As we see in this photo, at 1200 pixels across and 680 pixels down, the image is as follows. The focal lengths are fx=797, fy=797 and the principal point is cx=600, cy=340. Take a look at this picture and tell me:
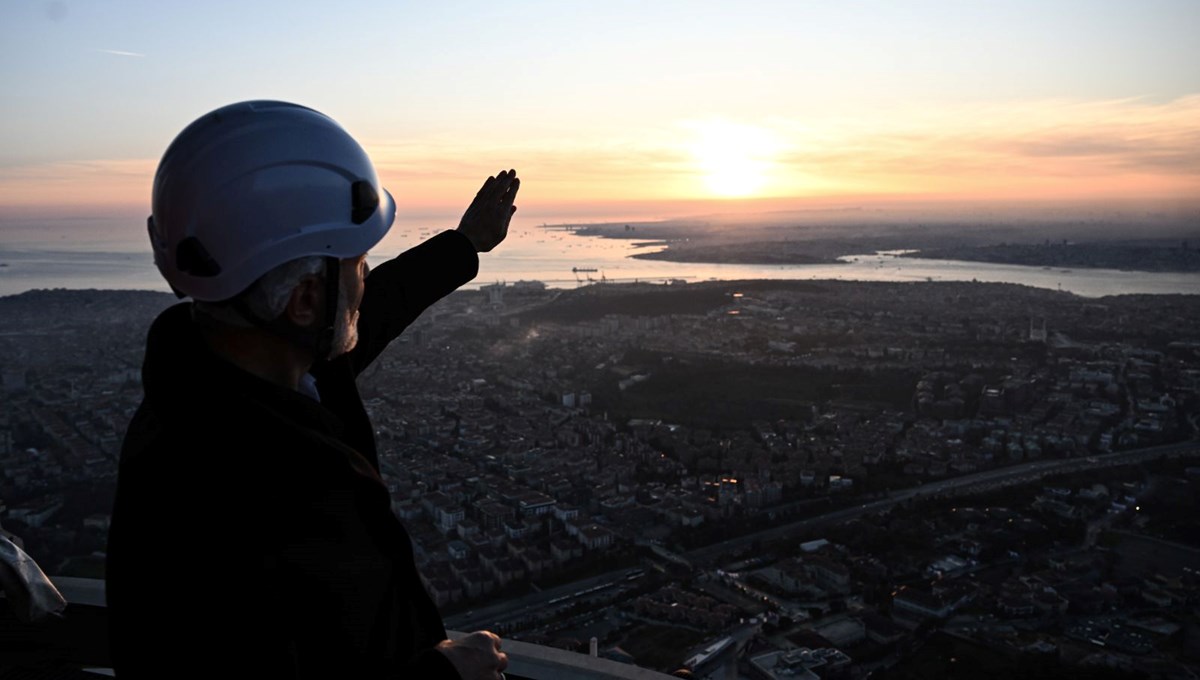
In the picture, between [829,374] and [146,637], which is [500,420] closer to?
[829,374]

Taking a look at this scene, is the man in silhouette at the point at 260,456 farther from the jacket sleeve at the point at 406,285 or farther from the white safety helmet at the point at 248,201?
the jacket sleeve at the point at 406,285

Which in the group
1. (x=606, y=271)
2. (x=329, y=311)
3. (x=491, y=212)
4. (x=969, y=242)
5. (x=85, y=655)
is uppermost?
(x=969, y=242)

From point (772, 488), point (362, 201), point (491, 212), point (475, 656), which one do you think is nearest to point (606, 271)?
point (772, 488)

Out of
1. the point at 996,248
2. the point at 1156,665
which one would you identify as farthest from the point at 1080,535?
→ the point at 996,248

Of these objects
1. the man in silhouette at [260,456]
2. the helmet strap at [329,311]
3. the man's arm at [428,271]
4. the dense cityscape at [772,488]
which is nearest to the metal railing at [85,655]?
the man's arm at [428,271]

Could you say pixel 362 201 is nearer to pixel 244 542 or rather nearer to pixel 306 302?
pixel 306 302
